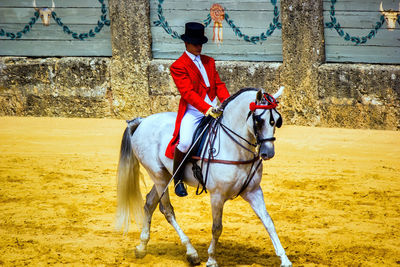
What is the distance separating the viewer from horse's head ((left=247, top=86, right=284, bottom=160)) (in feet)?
14.3

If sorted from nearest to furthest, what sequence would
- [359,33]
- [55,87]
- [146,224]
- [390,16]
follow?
[146,224], [390,16], [359,33], [55,87]

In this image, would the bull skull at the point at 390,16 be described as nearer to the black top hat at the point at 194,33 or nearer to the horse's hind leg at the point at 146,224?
the black top hat at the point at 194,33

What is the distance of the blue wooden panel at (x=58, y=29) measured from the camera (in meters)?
11.8

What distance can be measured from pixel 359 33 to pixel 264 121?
646 cm

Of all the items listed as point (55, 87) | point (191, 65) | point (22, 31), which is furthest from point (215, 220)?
point (22, 31)

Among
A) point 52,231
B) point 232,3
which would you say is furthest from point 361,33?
point 52,231

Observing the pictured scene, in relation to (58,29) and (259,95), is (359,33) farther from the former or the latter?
(259,95)

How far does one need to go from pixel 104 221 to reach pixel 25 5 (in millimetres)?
7251

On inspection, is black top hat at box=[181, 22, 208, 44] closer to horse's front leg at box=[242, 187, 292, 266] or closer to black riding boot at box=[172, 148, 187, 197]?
black riding boot at box=[172, 148, 187, 197]

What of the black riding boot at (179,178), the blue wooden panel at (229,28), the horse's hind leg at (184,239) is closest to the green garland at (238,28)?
the blue wooden panel at (229,28)

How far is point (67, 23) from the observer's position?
12.0 metres

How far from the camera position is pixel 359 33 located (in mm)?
10188

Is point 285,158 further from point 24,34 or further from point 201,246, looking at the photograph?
point 24,34

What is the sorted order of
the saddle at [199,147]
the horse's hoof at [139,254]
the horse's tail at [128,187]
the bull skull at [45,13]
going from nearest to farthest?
the saddle at [199,147] → the horse's hoof at [139,254] → the horse's tail at [128,187] → the bull skull at [45,13]
